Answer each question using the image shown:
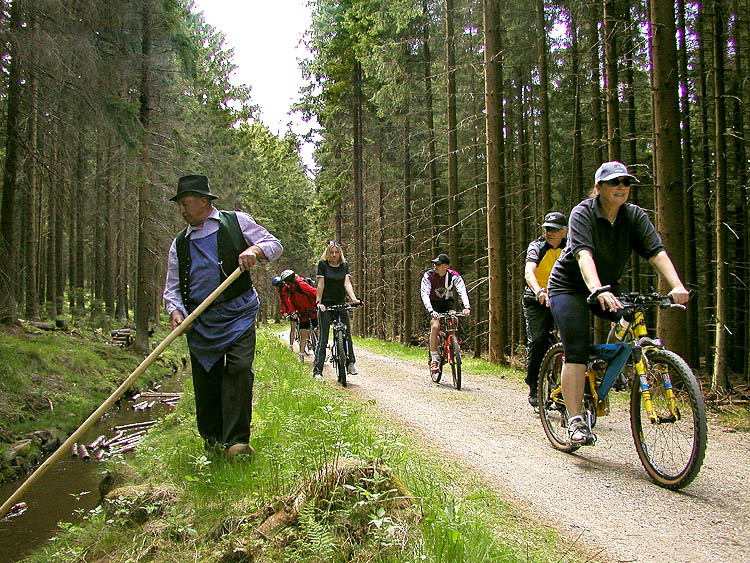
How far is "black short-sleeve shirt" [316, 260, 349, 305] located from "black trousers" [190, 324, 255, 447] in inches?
208

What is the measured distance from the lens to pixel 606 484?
4113 mm

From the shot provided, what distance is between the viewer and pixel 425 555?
257cm

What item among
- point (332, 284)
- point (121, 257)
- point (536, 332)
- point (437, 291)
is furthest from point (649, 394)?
point (121, 257)

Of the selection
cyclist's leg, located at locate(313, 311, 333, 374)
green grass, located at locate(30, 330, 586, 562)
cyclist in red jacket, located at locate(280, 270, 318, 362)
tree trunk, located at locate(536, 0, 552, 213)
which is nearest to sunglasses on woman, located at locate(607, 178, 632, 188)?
green grass, located at locate(30, 330, 586, 562)

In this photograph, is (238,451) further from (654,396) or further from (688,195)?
(688,195)

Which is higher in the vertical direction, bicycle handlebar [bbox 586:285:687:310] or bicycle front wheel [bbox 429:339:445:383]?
bicycle handlebar [bbox 586:285:687:310]

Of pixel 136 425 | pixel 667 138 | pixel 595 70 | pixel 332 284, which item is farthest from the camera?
pixel 595 70

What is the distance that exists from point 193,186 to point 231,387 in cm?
167

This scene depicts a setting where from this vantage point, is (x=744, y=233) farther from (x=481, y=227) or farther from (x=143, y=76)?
(x=143, y=76)

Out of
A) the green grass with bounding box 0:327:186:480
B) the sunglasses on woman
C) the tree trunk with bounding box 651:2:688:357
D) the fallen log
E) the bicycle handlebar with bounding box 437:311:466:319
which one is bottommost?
the fallen log

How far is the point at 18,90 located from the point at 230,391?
31.6 ft

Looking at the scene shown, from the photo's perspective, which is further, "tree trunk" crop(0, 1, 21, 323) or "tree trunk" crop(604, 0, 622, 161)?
"tree trunk" crop(604, 0, 622, 161)

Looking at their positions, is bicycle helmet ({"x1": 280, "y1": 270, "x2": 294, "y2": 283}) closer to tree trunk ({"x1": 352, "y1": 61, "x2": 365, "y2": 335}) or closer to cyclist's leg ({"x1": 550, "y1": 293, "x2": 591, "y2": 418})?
cyclist's leg ({"x1": 550, "y1": 293, "x2": 591, "y2": 418})

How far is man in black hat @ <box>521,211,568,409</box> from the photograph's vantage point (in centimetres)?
629
